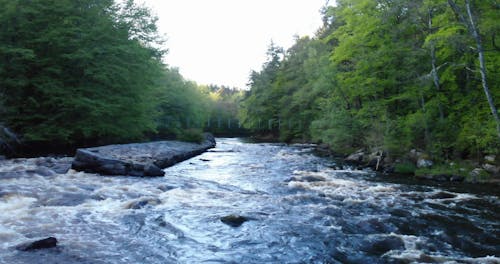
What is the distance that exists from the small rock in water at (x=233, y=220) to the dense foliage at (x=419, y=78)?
10.2 metres

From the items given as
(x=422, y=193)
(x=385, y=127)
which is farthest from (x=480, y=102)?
(x=422, y=193)

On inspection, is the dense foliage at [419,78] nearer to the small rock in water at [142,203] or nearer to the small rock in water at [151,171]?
the small rock in water at [151,171]

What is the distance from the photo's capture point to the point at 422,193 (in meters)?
10.5

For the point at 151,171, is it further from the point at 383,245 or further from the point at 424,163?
the point at 424,163

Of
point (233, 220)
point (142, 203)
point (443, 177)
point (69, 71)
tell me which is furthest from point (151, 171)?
point (69, 71)

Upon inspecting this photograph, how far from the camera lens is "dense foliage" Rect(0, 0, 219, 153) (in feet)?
60.4

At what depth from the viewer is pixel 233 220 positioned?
7.31 meters

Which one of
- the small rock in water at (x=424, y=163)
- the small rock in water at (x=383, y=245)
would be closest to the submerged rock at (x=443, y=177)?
the small rock in water at (x=424, y=163)

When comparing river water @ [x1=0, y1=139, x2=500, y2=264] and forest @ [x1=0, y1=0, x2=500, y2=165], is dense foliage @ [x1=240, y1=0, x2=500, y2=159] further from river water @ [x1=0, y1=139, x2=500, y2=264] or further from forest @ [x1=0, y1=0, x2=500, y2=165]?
river water @ [x1=0, y1=139, x2=500, y2=264]

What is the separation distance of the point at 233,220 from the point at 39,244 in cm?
361

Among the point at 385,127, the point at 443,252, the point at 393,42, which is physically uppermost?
the point at 393,42

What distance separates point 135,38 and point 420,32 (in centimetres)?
1886

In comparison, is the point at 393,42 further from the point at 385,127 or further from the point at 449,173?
the point at 449,173

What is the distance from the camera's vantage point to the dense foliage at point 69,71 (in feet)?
60.4
